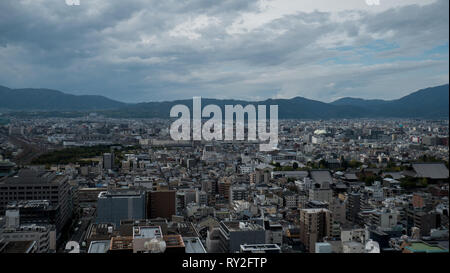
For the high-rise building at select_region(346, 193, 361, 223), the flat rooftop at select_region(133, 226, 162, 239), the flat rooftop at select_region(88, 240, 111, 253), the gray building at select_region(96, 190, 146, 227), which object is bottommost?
the high-rise building at select_region(346, 193, 361, 223)

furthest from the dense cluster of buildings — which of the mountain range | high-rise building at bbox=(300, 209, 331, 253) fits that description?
the mountain range

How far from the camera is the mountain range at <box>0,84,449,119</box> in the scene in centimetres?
503

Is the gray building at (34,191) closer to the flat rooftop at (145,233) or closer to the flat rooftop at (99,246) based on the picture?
the flat rooftop at (99,246)

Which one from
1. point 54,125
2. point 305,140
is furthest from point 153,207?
point 305,140

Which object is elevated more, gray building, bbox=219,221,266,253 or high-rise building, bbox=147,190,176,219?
gray building, bbox=219,221,266,253

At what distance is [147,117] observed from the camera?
36.2 feet

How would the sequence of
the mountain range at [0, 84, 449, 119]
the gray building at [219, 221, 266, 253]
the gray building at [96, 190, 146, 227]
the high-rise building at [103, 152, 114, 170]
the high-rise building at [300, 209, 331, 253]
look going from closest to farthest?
the gray building at [219, 221, 266, 253]
the high-rise building at [300, 209, 331, 253]
the gray building at [96, 190, 146, 227]
the mountain range at [0, 84, 449, 119]
the high-rise building at [103, 152, 114, 170]

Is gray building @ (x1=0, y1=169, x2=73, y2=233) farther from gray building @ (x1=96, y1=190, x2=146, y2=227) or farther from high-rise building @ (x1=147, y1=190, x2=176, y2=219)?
high-rise building @ (x1=147, y1=190, x2=176, y2=219)

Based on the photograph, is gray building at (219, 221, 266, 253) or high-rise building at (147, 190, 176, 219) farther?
high-rise building at (147, 190, 176, 219)

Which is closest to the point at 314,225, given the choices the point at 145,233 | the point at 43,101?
the point at 145,233

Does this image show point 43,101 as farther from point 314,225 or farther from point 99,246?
point 314,225

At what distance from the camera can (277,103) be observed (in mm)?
6770

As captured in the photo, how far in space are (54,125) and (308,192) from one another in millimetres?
4827
